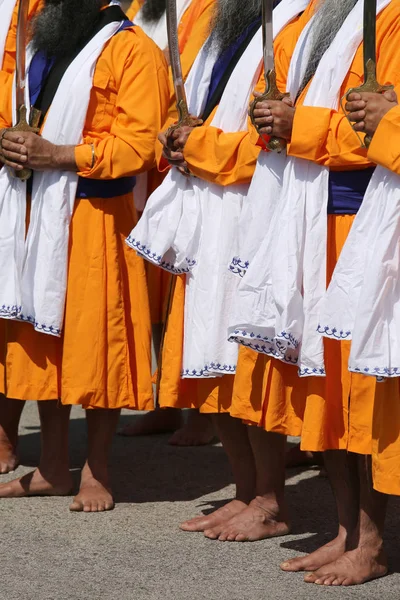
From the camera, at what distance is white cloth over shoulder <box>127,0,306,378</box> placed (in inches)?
181

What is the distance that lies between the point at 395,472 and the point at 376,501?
0.95 feet

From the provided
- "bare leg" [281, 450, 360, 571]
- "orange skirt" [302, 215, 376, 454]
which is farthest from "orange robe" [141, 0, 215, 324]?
"bare leg" [281, 450, 360, 571]

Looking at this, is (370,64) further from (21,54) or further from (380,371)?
(21,54)

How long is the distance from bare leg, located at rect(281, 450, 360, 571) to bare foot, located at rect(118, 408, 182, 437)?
2196 mm

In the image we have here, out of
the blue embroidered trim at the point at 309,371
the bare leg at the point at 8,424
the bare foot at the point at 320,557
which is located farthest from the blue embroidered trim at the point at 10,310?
the bare foot at the point at 320,557

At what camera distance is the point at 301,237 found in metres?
4.11

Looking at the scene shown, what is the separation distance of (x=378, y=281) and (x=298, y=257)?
421mm

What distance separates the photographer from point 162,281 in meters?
5.82

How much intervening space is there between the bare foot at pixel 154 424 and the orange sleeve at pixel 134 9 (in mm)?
1975

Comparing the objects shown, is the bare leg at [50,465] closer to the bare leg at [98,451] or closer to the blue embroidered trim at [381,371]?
the bare leg at [98,451]

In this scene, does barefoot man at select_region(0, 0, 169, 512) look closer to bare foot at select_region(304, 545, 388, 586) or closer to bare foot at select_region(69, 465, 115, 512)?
bare foot at select_region(69, 465, 115, 512)

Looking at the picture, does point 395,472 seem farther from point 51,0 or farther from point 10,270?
point 51,0

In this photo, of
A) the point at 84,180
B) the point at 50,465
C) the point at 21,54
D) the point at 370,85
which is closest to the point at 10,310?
the point at 84,180

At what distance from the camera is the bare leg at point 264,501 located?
4.61 metres
